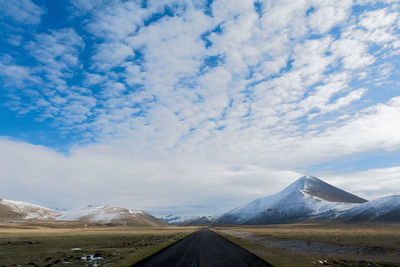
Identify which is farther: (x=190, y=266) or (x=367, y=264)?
(x=367, y=264)

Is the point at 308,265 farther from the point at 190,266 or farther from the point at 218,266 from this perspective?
the point at 190,266

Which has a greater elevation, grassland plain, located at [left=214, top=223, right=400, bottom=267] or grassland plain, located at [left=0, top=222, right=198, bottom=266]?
grassland plain, located at [left=0, top=222, right=198, bottom=266]

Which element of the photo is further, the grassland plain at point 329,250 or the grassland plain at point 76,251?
the grassland plain at point 76,251

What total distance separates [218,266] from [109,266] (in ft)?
33.8

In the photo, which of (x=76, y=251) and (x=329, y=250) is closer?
(x=329, y=250)

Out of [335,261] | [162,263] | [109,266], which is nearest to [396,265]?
[335,261]

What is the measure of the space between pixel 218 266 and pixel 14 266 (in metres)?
20.9

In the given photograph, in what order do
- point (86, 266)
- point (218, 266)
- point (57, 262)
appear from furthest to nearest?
point (57, 262) → point (86, 266) → point (218, 266)

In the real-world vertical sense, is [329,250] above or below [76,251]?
below

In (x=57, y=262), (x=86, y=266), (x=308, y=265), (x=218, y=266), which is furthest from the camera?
(x=57, y=262)

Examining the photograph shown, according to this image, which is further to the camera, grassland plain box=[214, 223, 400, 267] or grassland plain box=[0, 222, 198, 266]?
grassland plain box=[0, 222, 198, 266]

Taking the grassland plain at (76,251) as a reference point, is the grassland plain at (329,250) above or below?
below

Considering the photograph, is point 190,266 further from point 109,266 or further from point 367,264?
point 367,264

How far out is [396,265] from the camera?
2292 cm
